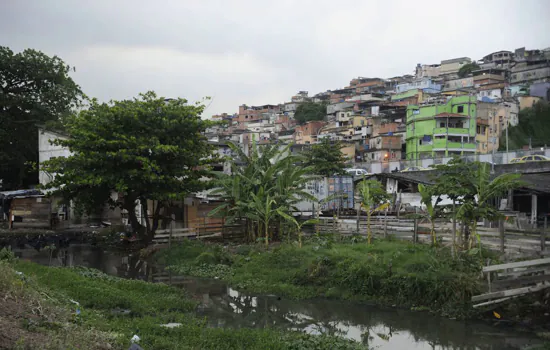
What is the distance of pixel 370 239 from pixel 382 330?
6.58 meters

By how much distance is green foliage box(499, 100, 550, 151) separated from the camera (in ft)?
177

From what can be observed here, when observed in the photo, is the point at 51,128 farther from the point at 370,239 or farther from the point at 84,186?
the point at 370,239

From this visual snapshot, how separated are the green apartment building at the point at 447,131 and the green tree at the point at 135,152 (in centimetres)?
3301

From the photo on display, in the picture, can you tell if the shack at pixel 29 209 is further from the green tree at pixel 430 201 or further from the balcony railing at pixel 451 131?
the balcony railing at pixel 451 131

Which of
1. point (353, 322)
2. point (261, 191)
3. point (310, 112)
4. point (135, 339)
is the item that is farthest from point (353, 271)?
point (310, 112)

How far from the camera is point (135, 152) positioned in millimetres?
19984

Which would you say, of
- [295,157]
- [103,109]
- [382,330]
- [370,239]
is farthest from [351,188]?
[382,330]

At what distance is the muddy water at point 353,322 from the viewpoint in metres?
10.1

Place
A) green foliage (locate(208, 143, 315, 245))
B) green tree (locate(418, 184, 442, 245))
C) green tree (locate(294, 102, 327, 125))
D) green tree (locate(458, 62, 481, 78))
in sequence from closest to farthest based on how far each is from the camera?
1. green tree (locate(418, 184, 442, 245))
2. green foliage (locate(208, 143, 315, 245))
3. green tree (locate(294, 102, 327, 125))
4. green tree (locate(458, 62, 481, 78))

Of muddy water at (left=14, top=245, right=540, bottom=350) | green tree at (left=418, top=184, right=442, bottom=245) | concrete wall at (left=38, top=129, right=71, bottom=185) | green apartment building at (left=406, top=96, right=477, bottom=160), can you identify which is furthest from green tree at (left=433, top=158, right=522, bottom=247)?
green apartment building at (left=406, top=96, right=477, bottom=160)

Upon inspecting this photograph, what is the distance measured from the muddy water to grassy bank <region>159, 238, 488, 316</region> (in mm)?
515

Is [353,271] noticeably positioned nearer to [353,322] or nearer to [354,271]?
[354,271]

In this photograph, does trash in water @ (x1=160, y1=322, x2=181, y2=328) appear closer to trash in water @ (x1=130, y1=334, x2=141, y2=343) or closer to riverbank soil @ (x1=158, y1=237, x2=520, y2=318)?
trash in water @ (x1=130, y1=334, x2=141, y2=343)

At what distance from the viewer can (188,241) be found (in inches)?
788
